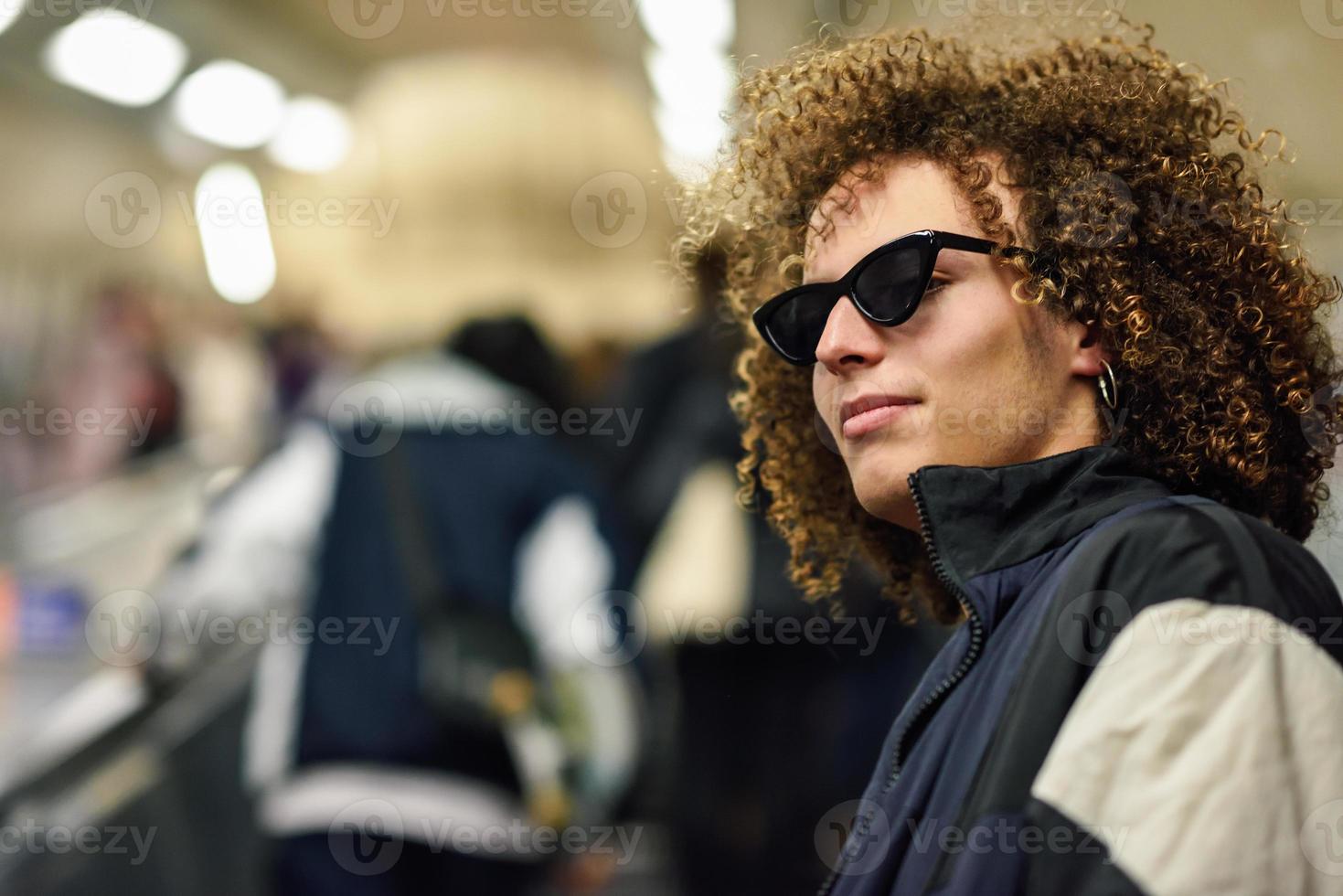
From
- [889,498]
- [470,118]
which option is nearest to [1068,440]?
[889,498]

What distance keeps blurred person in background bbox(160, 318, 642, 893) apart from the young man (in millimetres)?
1461

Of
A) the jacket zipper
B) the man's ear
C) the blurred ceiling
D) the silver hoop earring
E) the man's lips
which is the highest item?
the blurred ceiling

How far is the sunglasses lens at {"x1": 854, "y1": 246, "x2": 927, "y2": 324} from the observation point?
4.32ft

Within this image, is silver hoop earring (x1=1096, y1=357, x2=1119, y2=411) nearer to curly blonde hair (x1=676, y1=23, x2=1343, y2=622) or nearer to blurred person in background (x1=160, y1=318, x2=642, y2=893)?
curly blonde hair (x1=676, y1=23, x2=1343, y2=622)

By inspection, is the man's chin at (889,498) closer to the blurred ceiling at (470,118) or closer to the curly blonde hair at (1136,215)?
the curly blonde hair at (1136,215)

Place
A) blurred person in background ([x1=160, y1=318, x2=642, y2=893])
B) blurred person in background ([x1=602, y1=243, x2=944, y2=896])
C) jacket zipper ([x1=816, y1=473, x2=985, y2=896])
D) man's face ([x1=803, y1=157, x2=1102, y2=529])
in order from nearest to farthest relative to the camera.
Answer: jacket zipper ([x1=816, y1=473, x2=985, y2=896]) < man's face ([x1=803, y1=157, x2=1102, y2=529]) < blurred person in background ([x1=160, y1=318, x2=642, y2=893]) < blurred person in background ([x1=602, y1=243, x2=944, y2=896])

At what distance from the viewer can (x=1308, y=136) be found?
2832 mm

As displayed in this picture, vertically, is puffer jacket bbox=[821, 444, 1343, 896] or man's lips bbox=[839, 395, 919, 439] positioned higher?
man's lips bbox=[839, 395, 919, 439]

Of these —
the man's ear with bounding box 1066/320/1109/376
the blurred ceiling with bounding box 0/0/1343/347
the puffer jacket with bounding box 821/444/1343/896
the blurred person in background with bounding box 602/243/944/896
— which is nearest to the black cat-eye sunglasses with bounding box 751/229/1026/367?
the man's ear with bounding box 1066/320/1109/376

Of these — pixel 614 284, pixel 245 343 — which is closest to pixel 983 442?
pixel 245 343

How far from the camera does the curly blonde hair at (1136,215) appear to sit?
133cm

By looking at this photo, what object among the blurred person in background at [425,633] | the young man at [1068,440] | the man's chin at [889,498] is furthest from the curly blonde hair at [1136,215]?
the blurred person in background at [425,633]

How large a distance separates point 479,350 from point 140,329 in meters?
4.44

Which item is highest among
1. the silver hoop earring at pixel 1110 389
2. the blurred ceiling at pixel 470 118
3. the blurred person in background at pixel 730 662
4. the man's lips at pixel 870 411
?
the blurred ceiling at pixel 470 118
